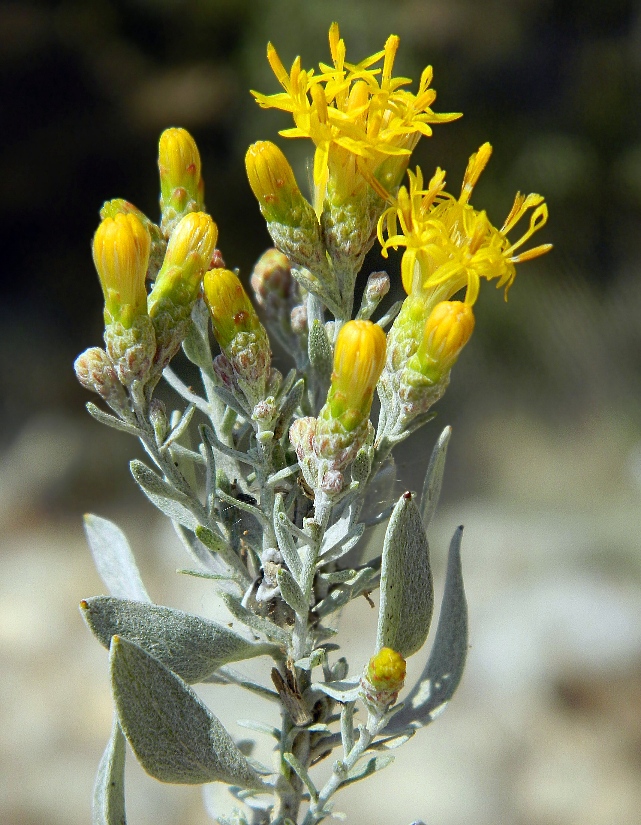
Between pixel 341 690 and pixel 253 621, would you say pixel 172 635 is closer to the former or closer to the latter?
pixel 253 621

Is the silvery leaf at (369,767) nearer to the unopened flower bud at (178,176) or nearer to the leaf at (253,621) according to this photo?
the leaf at (253,621)

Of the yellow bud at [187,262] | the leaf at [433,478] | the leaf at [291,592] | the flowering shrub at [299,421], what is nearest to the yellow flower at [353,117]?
the flowering shrub at [299,421]

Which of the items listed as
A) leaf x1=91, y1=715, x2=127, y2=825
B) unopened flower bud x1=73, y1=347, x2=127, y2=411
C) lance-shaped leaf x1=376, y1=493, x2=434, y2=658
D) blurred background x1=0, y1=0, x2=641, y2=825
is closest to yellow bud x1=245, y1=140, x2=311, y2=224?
Result: unopened flower bud x1=73, y1=347, x2=127, y2=411

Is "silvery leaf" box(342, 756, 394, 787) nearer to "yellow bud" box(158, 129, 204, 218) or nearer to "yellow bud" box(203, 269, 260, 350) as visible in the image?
"yellow bud" box(203, 269, 260, 350)

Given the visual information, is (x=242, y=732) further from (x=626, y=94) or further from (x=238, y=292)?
(x=626, y=94)

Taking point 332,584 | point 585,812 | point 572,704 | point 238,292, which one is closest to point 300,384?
point 238,292
